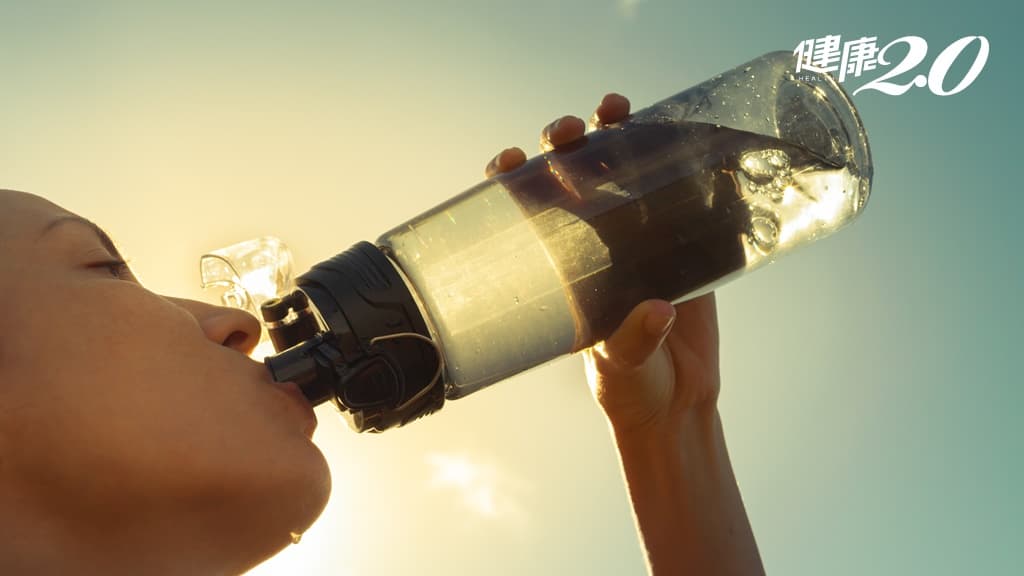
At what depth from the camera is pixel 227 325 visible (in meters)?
1.05

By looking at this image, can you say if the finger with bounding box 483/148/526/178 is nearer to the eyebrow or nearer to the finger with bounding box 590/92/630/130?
the finger with bounding box 590/92/630/130

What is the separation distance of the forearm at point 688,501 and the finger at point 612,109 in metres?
0.70

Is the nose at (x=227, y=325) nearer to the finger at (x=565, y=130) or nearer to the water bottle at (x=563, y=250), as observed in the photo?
the water bottle at (x=563, y=250)

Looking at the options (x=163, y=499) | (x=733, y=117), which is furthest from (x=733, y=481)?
(x=163, y=499)

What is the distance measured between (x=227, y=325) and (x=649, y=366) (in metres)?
0.84

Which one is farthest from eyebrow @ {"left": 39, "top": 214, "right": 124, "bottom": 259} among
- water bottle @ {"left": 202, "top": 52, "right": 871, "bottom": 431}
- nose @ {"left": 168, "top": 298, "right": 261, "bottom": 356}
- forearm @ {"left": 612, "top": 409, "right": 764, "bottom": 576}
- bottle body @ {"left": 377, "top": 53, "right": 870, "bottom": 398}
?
forearm @ {"left": 612, "top": 409, "right": 764, "bottom": 576}

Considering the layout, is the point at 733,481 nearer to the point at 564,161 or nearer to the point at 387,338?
the point at 564,161

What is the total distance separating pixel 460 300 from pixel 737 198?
547 millimetres

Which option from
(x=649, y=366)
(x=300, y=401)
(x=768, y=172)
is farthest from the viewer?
(x=649, y=366)

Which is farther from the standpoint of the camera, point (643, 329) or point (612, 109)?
point (612, 109)

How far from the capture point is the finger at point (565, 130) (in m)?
1.31

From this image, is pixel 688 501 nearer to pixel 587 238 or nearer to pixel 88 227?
pixel 587 238

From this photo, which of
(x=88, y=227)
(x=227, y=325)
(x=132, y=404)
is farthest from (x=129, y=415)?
(x=88, y=227)

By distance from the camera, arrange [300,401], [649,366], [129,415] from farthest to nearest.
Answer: [649,366] → [300,401] → [129,415]
